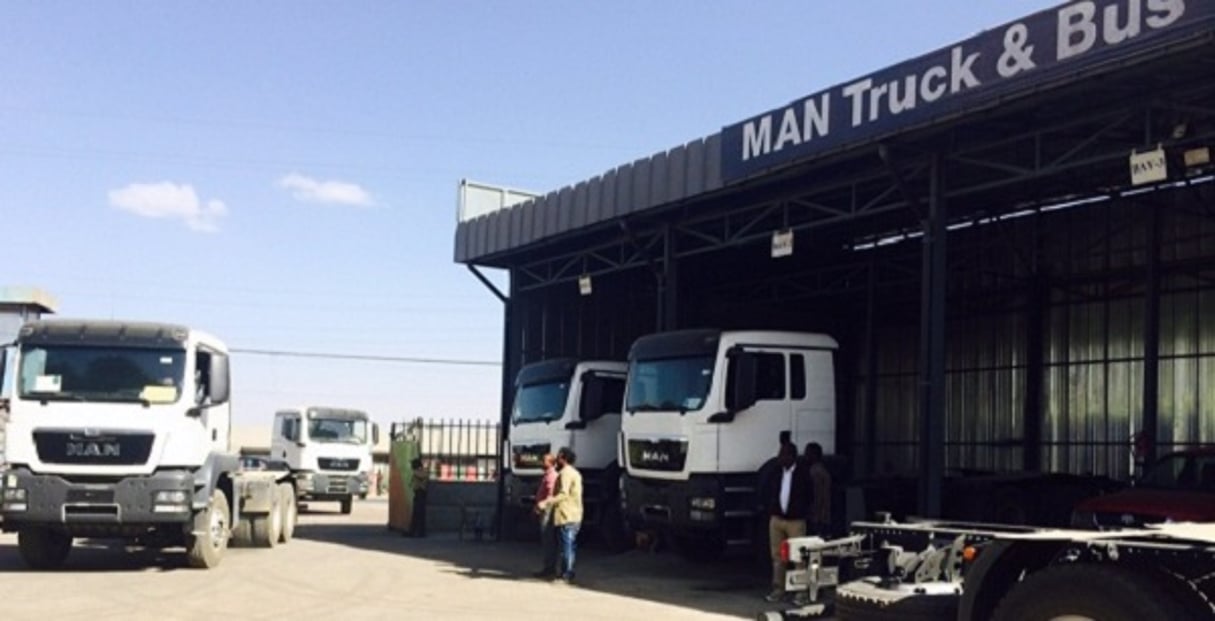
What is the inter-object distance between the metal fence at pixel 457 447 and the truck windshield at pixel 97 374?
8897 mm

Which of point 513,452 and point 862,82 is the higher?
point 862,82

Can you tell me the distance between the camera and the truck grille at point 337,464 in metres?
28.3

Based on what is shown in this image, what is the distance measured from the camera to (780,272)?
85.2 feet

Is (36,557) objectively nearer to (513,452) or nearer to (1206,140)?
(513,452)

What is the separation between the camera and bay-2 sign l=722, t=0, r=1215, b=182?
34.5 ft

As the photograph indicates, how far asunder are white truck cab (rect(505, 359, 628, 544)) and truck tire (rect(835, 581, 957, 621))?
36.3 ft

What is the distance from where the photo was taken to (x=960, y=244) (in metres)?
23.7

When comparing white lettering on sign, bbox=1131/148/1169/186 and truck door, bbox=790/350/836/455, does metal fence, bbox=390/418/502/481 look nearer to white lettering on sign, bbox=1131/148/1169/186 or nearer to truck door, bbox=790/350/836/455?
truck door, bbox=790/350/836/455

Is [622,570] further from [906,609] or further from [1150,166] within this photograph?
[906,609]

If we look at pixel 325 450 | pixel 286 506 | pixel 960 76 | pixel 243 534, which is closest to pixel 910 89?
pixel 960 76

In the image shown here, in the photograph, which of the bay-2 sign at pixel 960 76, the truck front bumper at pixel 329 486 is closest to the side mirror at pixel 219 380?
the bay-2 sign at pixel 960 76

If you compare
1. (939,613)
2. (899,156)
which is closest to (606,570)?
(899,156)

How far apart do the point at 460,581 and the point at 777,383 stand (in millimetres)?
4565

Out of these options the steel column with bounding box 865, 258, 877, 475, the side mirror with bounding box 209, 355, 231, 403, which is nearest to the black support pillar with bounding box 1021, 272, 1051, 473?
the steel column with bounding box 865, 258, 877, 475
